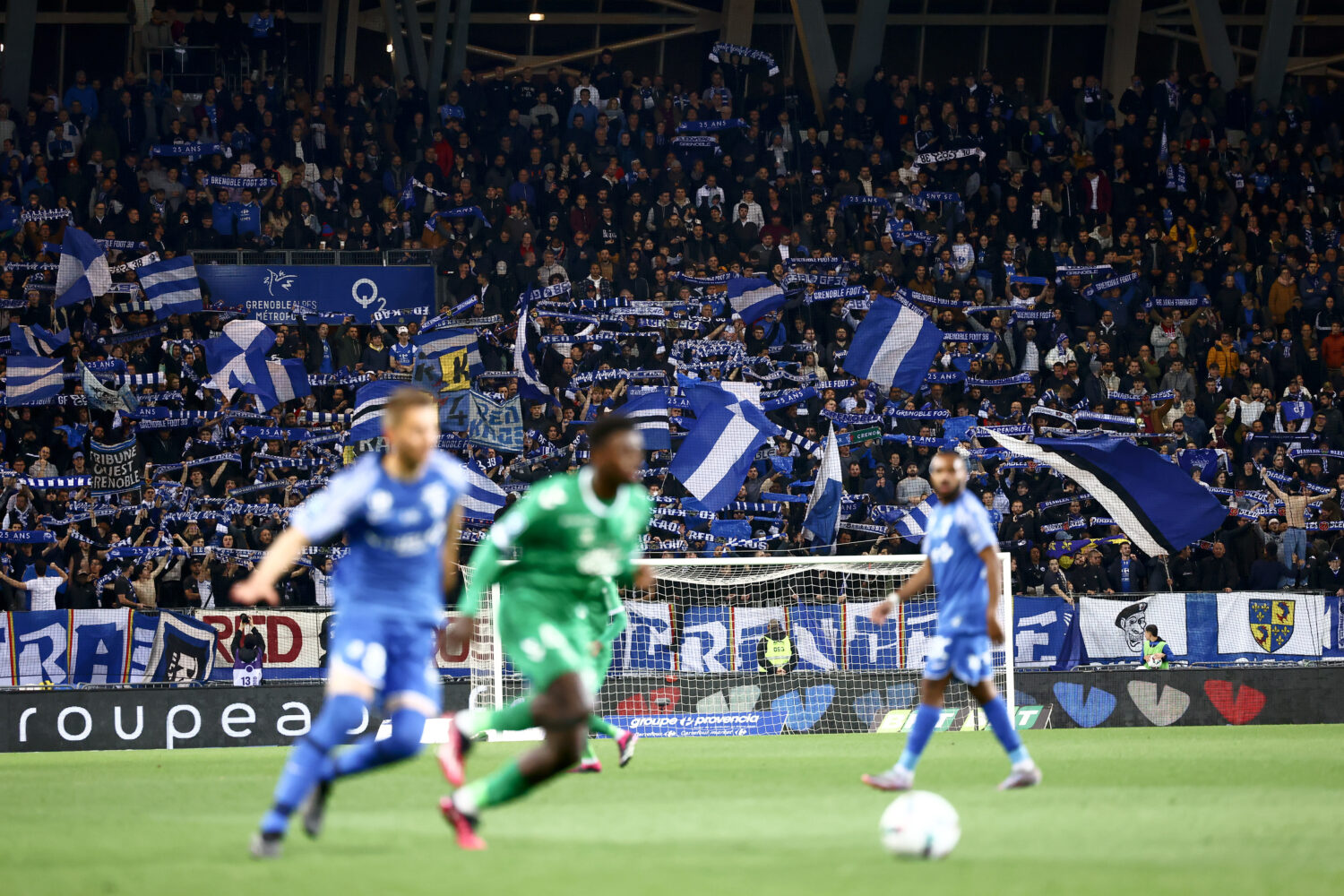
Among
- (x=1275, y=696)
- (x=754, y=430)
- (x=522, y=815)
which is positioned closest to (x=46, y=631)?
(x=754, y=430)

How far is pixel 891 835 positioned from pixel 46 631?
15.0 metres

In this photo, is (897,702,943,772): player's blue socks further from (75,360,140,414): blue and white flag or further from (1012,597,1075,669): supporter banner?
(75,360,140,414): blue and white flag

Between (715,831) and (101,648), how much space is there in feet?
44.5

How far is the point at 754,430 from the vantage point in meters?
23.7

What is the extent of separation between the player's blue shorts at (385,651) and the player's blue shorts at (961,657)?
3.81 metres

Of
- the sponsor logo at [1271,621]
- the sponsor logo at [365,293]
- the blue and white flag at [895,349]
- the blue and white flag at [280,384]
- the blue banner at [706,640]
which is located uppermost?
the sponsor logo at [365,293]

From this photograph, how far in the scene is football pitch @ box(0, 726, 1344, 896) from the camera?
6293 millimetres

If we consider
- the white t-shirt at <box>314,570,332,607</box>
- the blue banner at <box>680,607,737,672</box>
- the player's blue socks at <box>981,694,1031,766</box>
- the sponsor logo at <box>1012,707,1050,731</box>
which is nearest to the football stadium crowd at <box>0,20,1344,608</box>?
the white t-shirt at <box>314,570,332,607</box>

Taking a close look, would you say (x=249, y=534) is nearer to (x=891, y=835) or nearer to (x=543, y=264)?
(x=543, y=264)

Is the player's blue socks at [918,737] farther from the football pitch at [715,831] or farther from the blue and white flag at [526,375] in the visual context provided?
the blue and white flag at [526,375]

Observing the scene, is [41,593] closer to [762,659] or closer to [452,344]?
[452,344]

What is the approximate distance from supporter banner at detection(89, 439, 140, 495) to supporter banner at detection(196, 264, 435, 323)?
3634 mm

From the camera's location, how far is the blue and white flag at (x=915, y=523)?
23609 millimetres

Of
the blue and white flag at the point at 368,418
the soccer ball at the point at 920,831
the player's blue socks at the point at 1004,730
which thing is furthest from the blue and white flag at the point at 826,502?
the soccer ball at the point at 920,831
